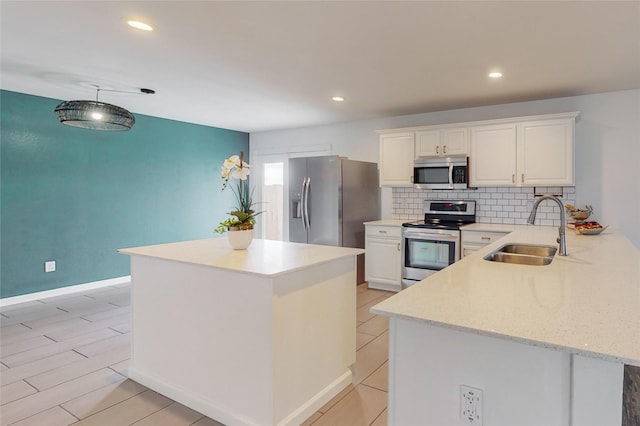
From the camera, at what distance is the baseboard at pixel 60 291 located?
14.0 feet

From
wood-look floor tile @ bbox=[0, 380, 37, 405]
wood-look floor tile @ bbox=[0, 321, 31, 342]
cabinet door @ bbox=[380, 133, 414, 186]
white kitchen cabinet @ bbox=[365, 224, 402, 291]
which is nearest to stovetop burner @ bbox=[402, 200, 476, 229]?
white kitchen cabinet @ bbox=[365, 224, 402, 291]

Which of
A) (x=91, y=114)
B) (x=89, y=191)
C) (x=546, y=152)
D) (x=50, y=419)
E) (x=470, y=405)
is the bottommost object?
(x=50, y=419)

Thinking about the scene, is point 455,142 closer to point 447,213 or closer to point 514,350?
point 447,213

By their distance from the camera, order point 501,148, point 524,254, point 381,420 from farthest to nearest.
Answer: point 501,148, point 524,254, point 381,420

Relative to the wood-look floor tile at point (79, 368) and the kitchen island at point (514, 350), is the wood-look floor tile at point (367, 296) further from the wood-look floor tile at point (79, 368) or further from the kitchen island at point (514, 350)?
the kitchen island at point (514, 350)

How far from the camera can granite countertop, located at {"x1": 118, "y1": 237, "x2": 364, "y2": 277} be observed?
2.05 m

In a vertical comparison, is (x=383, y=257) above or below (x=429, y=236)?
below

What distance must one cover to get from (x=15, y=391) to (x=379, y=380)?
7.92 ft

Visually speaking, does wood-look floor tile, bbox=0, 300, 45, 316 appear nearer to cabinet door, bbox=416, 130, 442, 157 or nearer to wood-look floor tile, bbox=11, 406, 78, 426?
wood-look floor tile, bbox=11, 406, 78, 426

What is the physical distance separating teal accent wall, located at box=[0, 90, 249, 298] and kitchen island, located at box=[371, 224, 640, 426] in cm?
472

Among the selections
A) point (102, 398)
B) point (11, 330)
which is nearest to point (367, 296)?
point (102, 398)

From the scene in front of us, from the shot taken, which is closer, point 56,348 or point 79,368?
point 79,368

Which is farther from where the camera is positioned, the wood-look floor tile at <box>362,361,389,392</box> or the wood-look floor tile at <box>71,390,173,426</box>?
the wood-look floor tile at <box>362,361,389,392</box>

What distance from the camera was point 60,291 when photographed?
467 cm
